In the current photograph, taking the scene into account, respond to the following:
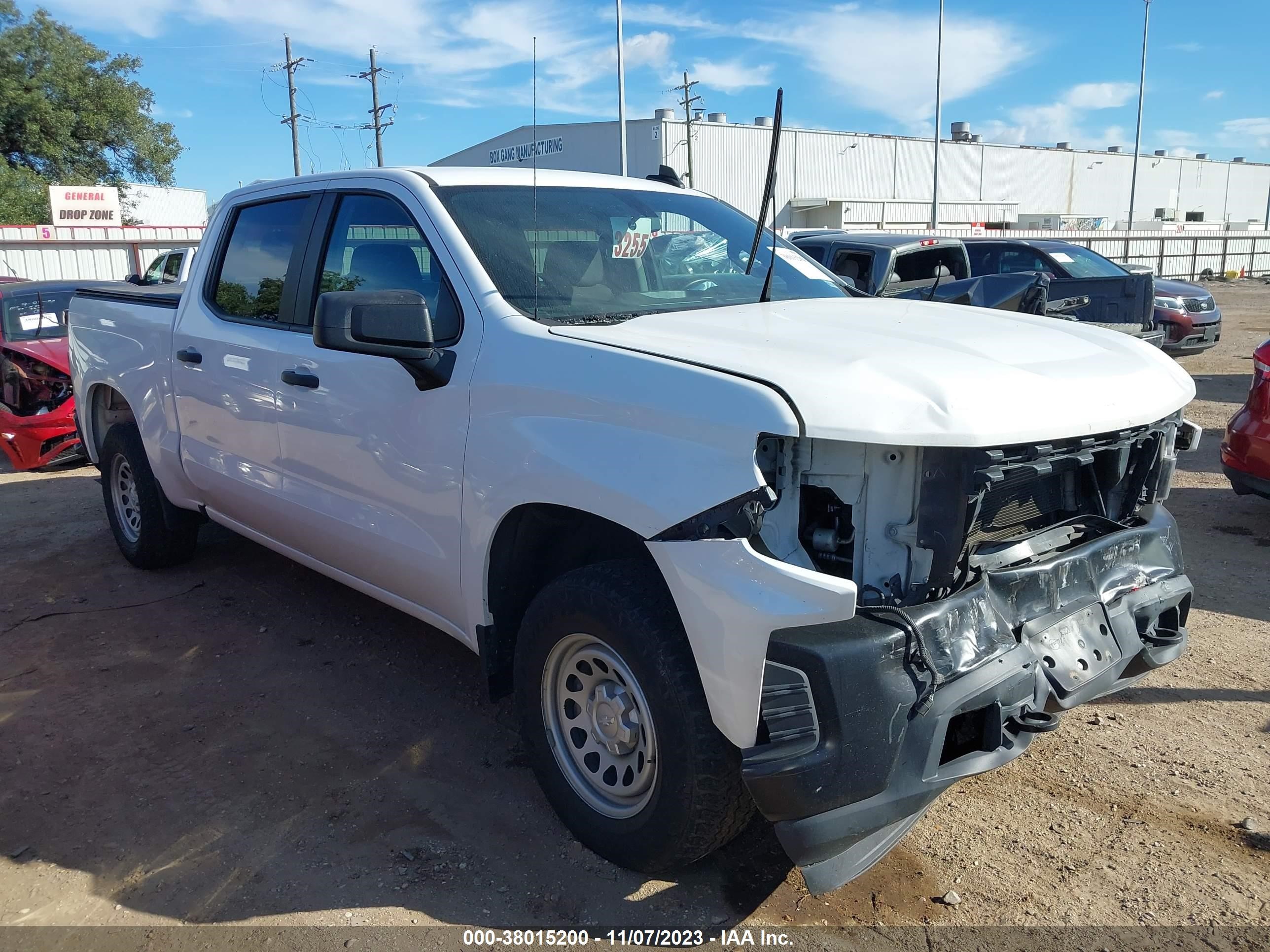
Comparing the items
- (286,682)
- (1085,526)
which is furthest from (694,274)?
(286,682)

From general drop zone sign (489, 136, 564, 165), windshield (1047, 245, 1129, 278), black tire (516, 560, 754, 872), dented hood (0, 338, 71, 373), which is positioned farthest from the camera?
windshield (1047, 245, 1129, 278)

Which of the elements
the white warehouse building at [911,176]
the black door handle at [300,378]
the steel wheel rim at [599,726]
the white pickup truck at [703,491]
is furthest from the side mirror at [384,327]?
the white warehouse building at [911,176]

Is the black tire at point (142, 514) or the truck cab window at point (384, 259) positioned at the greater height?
the truck cab window at point (384, 259)

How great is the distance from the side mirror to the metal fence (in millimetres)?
27681

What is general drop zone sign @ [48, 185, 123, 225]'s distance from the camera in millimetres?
31812

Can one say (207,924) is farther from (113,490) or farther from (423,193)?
(113,490)

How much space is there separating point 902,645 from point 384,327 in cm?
176

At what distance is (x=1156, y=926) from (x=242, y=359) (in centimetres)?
387

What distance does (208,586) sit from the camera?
18.4 feet

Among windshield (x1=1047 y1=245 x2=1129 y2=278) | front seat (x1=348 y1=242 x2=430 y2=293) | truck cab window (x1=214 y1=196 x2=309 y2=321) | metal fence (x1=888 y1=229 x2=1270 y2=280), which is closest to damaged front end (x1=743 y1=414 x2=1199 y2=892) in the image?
front seat (x1=348 y1=242 x2=430 y2=293)

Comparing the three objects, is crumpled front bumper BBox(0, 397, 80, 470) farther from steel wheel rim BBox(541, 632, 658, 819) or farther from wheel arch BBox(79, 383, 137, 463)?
steel wheel rim BBox(541, 632, 658, 819)

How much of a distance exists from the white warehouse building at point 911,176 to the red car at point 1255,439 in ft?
93.0

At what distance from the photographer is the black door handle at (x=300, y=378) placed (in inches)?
147

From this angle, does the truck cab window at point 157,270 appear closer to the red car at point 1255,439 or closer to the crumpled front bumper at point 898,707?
the red car at point 1255,439
